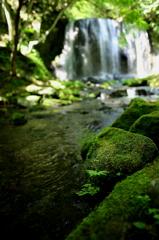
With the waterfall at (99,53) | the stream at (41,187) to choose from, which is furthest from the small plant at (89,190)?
the waterfall at (99,53)

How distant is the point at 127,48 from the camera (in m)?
25.4

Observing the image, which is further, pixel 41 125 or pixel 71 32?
pixel 71 32

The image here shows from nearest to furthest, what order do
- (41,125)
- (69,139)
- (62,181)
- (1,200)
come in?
1. (1,200)
2. (62,181)
3. (69,139)
4. (41,125)

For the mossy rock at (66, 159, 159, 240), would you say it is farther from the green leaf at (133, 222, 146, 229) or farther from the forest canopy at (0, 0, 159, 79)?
the forest canopy at (0, 0, 159, 79)

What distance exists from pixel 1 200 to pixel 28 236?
2.80ft

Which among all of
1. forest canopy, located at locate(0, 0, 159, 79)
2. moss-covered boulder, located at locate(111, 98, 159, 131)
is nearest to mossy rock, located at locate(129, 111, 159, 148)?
moss-covered boulder, located at locate(111, 98, 159, 131)

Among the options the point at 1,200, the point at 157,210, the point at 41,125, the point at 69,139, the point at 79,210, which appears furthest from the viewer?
the point at 41,125

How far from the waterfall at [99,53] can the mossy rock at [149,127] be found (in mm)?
21130

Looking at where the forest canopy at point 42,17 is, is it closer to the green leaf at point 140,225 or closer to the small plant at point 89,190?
the small plant at point 89,190

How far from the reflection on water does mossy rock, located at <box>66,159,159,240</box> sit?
50 cm

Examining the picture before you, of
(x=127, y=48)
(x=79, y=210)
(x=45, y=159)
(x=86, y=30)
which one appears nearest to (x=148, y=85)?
(x=127, y=48)

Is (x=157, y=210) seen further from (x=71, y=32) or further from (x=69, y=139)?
(x=71, y=32)

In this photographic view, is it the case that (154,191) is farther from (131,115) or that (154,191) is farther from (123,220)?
(131,115)

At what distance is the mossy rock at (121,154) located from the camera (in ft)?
8.06
